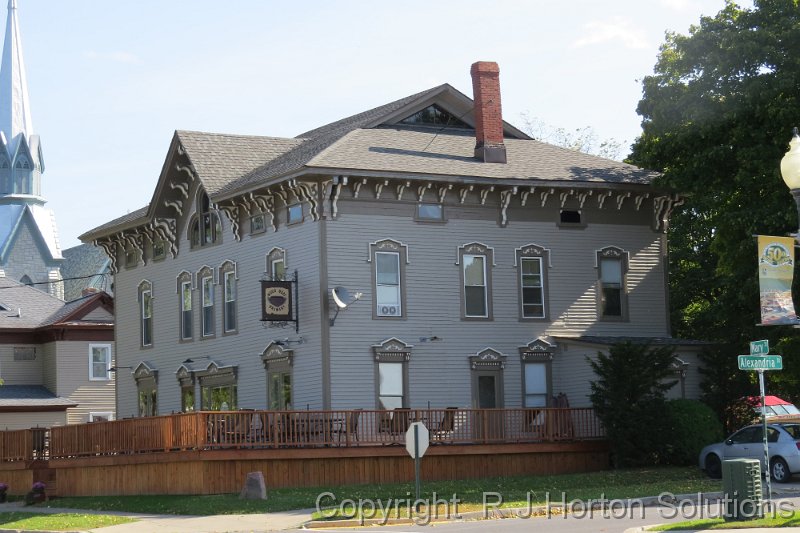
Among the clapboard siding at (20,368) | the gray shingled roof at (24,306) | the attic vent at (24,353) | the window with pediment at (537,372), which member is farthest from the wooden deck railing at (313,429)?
the gray shingled roof at (24,306)

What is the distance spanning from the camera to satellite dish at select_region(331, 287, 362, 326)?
126ft

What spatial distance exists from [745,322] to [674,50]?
8.49m

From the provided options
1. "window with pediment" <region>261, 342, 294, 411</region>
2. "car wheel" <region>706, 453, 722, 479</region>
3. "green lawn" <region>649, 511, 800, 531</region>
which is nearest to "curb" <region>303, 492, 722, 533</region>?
"green lawn" <region>649, 511, 800, 531</region>

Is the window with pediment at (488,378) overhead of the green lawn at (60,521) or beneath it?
overhead

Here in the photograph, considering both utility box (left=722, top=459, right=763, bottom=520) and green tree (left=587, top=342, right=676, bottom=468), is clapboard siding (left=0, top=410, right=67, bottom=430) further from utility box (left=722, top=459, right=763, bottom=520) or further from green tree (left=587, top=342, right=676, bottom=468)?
utility box (left=722, top=459, right=763, bottom=520)

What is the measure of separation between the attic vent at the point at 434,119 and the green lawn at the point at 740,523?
78.5 ft

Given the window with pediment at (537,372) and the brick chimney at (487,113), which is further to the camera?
the brick chimney at (487,113)

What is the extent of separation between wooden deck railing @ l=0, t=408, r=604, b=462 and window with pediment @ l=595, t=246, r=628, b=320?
449 cm

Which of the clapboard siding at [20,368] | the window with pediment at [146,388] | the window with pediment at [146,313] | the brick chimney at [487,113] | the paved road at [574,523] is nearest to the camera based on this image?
the paved road at [574,523]

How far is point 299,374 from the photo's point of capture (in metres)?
39.8

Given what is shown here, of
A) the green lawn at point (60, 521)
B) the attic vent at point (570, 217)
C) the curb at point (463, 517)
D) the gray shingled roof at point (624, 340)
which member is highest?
the attic vent at point (570, 217)

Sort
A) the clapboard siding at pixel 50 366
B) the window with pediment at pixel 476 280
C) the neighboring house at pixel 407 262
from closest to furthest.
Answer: the neighboring house at pixel 407 262 → the window with pediment at pixel 476 280 → the clapboard siding at pixel 50 366

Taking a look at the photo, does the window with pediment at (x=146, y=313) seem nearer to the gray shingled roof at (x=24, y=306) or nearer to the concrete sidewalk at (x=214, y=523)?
the gray shingled roof at (x=24, y=306)

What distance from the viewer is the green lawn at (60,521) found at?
1179 inches
